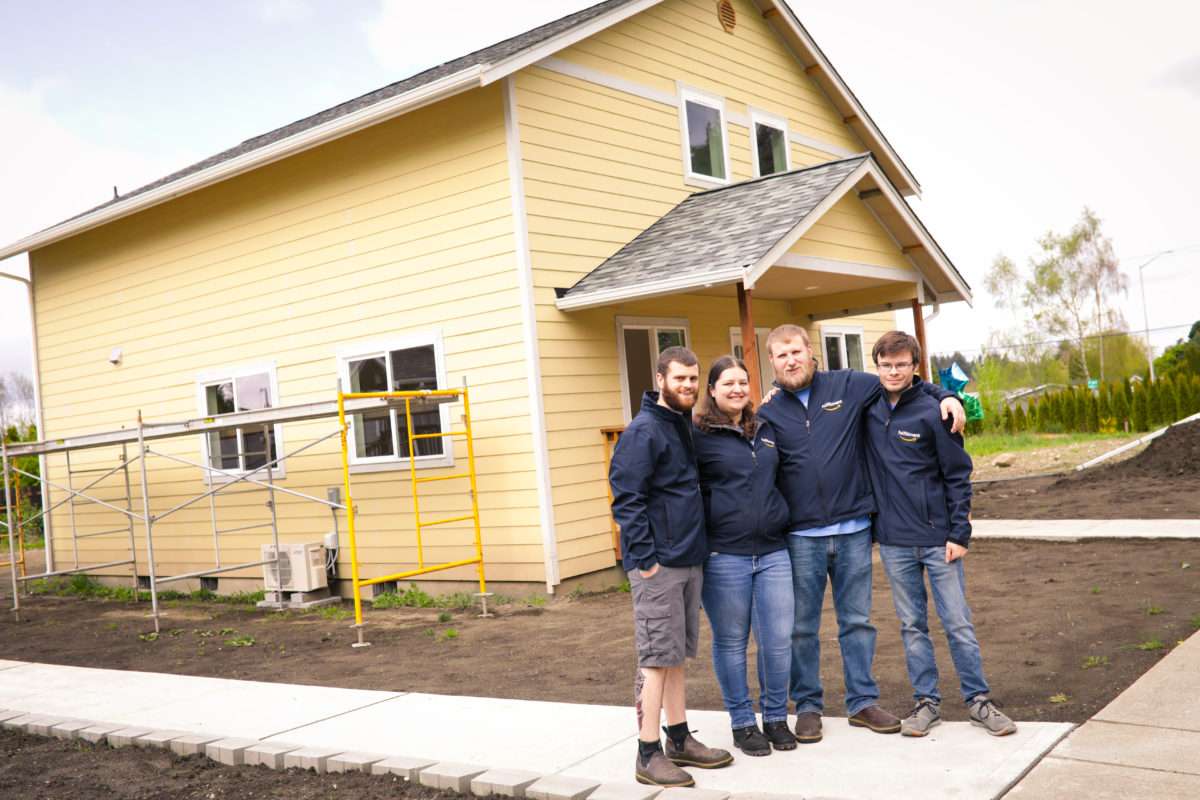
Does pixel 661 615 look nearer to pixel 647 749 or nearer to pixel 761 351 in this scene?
pixel 647 749

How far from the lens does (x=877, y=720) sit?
4637mm

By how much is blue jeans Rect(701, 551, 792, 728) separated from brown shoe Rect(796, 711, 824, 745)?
0.48 feet

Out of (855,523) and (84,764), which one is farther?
(84,764)

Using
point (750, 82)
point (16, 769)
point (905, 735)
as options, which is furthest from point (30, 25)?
point (905, 735)

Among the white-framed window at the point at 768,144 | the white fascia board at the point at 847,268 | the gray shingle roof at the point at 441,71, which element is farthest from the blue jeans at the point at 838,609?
the white-framed window at the point at 768,144

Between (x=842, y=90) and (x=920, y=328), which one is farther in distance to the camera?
(x=842, y=90)

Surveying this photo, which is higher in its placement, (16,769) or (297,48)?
(297,48)

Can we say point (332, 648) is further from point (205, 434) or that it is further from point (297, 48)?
point (297, 48)

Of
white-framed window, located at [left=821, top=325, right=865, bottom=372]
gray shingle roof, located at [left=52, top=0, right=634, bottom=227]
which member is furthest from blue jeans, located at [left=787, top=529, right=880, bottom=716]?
white-framed window, located at [left=821, top=325, right=865, bottom=372]

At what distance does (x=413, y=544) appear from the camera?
10.9 m

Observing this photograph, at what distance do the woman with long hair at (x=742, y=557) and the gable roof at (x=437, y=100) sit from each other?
19.1 ft

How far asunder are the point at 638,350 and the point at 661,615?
7.06 meters

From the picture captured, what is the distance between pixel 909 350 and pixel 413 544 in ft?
23.8

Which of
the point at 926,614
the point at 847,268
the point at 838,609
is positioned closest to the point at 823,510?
the point at 838,609
